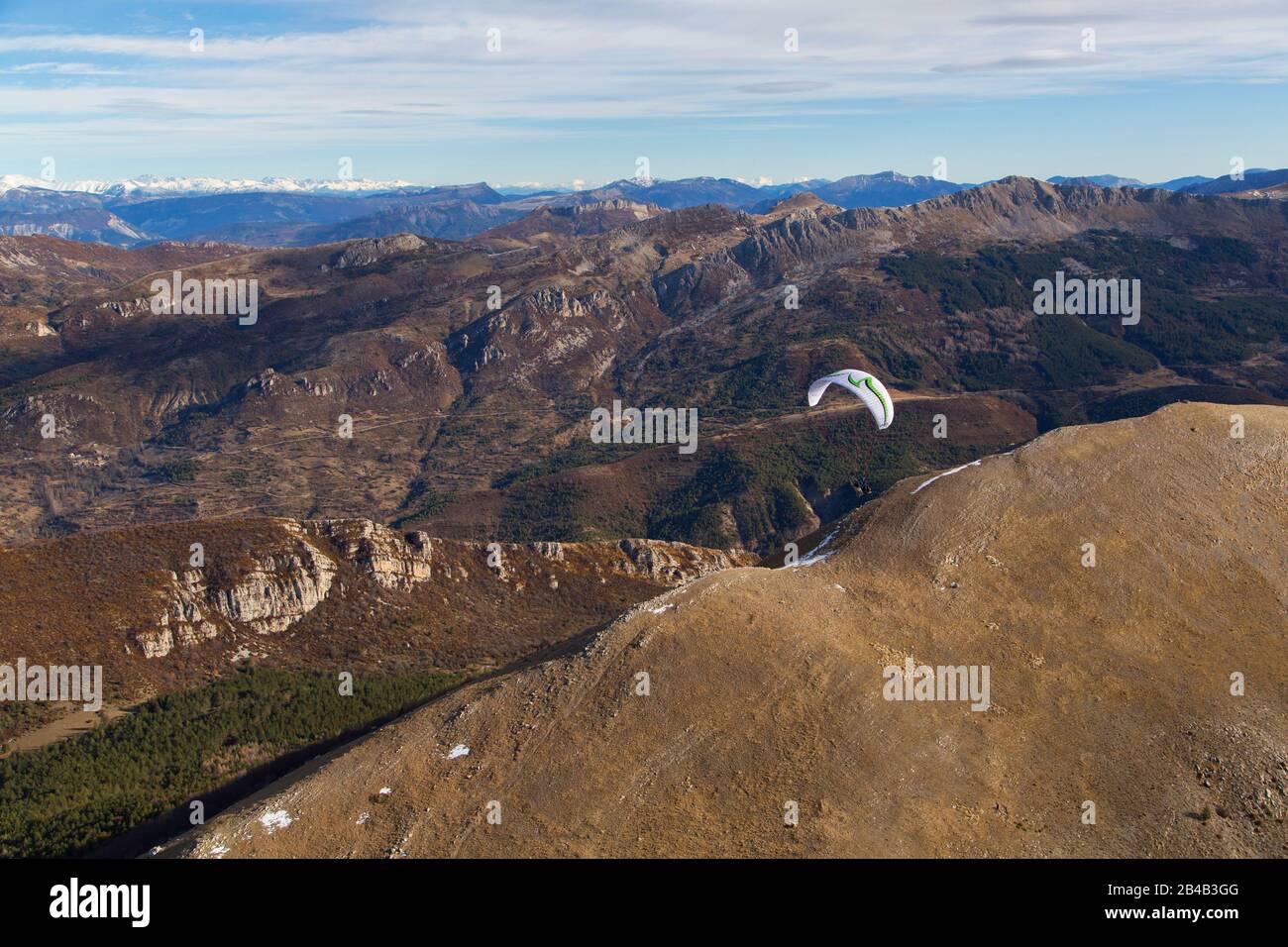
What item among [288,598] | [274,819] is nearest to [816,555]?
[274,819]

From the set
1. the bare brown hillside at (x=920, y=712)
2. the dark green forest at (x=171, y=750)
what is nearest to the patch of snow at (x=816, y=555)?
the bare brown hillside at (x=920, y=712)

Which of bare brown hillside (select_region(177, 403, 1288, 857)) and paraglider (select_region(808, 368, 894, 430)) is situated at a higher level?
paraglider (select_region(808, 368, 894, 430))

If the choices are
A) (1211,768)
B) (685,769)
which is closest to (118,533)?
(685,769)

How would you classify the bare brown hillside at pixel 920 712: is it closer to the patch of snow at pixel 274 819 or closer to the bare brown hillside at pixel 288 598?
the patch of snow at pixel 274 819

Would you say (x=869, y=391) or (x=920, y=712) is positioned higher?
(x=869, y=391)

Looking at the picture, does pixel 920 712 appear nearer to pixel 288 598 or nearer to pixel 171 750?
pixel 171 750

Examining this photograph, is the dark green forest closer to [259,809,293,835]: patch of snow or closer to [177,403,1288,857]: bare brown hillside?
[259,809,293,835]: patch of snow

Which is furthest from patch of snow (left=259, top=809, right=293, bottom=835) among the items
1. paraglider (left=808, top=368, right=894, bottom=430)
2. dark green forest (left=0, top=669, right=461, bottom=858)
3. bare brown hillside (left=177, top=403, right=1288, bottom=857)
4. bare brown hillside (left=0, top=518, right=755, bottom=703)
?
bare brown hillside (left=0, top=518, right=755, bottom=703)
